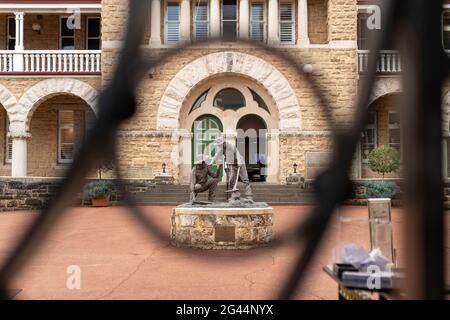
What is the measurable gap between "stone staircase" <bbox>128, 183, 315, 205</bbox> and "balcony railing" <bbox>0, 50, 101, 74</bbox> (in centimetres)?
625

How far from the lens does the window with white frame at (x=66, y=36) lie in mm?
23312

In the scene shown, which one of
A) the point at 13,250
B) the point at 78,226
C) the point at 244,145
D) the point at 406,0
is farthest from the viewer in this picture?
the point at 244,145

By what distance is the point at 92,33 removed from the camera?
77.1ft

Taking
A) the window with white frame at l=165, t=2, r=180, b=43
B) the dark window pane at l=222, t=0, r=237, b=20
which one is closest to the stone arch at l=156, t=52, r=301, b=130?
the window with white frame at l=165, t=2, r=180, b=43

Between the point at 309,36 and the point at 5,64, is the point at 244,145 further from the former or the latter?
the point at 5,64

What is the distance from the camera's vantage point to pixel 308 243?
2.20 feet

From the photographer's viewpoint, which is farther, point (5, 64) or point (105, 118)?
point (5, 64)

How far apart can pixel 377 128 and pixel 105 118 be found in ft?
72.9

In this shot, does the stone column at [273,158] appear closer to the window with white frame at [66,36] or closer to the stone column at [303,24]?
the stone column at [303,24]

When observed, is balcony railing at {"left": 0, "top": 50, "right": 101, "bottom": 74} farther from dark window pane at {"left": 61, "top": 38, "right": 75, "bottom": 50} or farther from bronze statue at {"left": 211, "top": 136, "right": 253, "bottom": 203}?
bronze statue at {"left": 211, "top": 136, "right": 253, "bottom": 203}

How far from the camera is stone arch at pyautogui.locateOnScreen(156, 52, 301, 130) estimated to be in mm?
19641

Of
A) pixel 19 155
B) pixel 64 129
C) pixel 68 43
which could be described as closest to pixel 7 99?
pixel 19 155

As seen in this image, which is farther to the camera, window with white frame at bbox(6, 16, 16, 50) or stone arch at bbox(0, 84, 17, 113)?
window with white frame at bbox(6, 16, 16, 50)

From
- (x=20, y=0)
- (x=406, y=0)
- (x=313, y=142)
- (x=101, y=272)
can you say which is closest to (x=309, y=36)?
(x=313, y=142)
